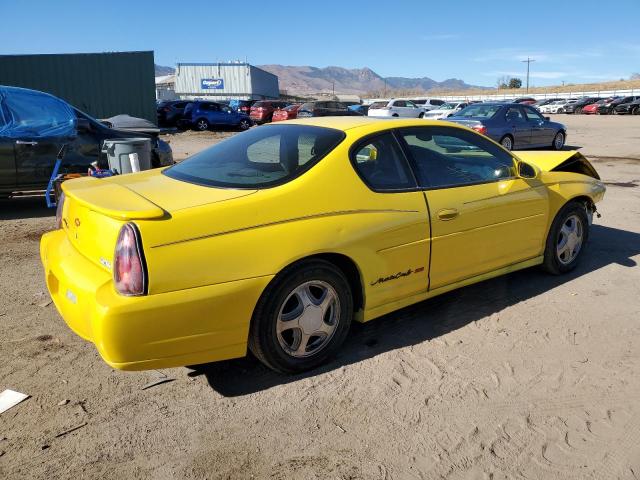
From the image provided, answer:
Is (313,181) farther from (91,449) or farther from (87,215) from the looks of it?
(91,449)

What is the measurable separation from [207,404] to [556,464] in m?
1.78

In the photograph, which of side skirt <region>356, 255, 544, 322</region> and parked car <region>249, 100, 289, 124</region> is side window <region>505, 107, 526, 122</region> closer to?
side skirt <region>356, 255, 544, 322</region>

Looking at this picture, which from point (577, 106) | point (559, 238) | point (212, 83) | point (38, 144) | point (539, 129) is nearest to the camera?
point (559, 238)

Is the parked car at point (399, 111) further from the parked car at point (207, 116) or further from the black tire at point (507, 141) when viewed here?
the black tire at point (507, 141)

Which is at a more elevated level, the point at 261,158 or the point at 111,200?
the point at 261,158

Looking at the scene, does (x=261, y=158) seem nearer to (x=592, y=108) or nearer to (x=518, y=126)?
(x=518, y=126)

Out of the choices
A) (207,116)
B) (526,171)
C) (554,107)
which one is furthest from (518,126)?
(554,107)

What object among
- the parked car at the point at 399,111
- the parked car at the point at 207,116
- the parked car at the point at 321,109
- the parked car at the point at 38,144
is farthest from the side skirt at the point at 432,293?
the parked car at the point at 399,111

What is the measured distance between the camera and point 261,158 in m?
3.73

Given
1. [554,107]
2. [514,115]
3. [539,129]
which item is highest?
[554,107]

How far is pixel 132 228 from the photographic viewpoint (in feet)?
8.84

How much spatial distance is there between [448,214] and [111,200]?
215cm

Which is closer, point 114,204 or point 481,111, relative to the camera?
point 114,204

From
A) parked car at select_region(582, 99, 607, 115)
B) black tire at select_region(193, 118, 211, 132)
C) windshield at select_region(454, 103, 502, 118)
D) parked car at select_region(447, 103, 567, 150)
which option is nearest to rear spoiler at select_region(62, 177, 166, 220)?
parked car at select_region(447, 103, 567, 150)
